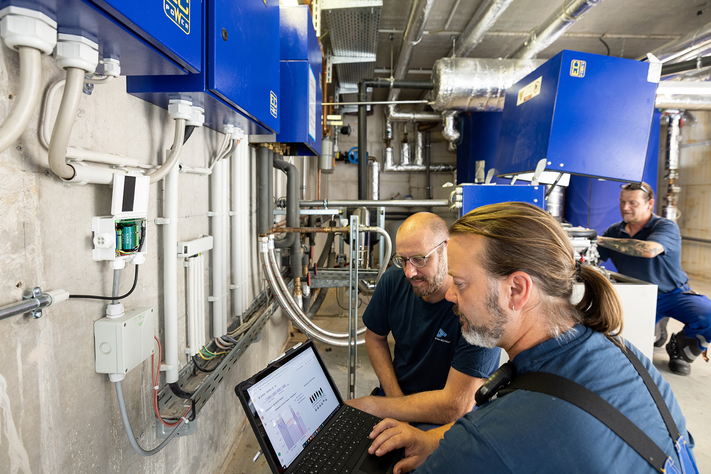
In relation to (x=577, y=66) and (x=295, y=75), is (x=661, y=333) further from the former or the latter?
(x=295, y=75)

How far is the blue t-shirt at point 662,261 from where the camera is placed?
243 cm

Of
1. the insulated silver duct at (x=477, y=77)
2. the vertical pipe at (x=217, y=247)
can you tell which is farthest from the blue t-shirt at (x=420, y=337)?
the insulated silver duct at (x=477, y=77)

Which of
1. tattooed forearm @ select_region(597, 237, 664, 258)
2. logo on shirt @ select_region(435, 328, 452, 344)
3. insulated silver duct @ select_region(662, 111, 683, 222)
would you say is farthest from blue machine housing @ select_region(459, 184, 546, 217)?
insulated silver duct @ select_region(662, 111, 683, 222)

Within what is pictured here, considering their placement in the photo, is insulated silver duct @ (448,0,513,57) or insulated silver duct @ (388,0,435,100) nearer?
insulated silver duct @ (388,0,435,100)

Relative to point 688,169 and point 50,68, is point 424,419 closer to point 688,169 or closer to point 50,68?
point 50,68

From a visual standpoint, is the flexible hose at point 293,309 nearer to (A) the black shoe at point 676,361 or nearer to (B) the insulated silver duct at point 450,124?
(A) the black shoe at point 676,361

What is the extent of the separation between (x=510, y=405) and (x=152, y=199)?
39.1 inches

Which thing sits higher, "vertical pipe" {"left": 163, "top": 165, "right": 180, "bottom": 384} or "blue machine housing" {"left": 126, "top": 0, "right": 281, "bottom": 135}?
"blue machine housing" {"left": 126, "top": 0, "right": 281, "bottom": 135}

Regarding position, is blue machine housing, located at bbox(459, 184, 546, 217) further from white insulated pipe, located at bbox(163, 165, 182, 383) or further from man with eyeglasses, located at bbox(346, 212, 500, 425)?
white insulated pipe, located at bbox(163, 165, 182, 383)

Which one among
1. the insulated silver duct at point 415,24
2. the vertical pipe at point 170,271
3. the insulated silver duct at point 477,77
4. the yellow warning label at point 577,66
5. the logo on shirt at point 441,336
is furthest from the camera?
the insulated silver duct at point 477,77

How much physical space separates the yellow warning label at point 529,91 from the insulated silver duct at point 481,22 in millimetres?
1165

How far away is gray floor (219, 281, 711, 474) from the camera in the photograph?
1.69m

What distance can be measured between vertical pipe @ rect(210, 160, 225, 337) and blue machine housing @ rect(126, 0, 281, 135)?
230 millimetres

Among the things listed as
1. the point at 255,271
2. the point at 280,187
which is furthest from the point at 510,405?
the point at 280,187
